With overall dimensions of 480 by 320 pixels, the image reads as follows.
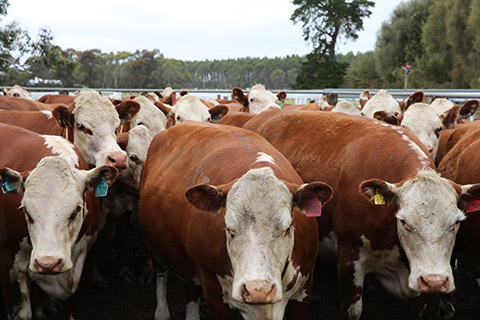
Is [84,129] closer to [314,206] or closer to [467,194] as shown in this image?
[314,206]

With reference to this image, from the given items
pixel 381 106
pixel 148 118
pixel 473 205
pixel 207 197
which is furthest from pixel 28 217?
pixel 381 106

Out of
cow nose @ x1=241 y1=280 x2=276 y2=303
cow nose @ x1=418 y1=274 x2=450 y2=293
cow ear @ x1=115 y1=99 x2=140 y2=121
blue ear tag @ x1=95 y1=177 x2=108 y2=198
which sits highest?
cow ear @ x1=115 y1=99 x2=140 y2=121

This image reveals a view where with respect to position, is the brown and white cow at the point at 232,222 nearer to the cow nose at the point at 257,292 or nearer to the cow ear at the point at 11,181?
the cow nose at the point at 257,292

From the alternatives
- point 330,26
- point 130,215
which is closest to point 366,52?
point 330,26

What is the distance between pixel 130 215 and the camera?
19.4 ft

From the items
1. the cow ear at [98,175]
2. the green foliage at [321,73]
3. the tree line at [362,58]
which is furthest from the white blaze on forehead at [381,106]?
the green foliage at [321,73]

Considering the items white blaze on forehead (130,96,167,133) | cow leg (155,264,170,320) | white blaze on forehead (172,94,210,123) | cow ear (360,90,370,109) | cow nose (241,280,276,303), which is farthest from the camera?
cow ear (360,90,370,109)

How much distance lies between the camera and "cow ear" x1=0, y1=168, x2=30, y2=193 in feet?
11.7

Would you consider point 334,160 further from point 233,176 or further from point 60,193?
point 60,193

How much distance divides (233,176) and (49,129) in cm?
338

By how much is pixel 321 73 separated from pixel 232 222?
1557 inches

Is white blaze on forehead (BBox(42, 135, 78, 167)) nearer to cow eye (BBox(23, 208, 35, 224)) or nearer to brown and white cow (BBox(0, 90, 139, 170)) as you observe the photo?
cow eye (BBox(23, 208, 35, 224))

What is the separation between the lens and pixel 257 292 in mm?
2656

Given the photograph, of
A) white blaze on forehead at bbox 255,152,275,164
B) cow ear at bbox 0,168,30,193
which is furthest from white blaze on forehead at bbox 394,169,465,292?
cow ear at bbox 0,168,30,193
